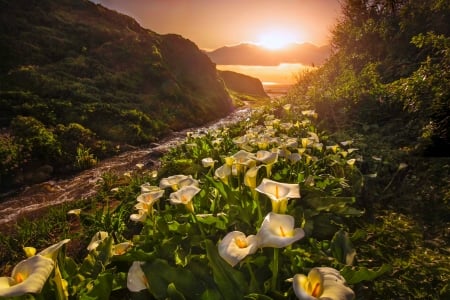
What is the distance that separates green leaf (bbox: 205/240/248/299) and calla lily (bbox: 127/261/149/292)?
2.18 feet

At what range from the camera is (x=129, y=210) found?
7078 mm

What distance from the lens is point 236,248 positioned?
2.66m

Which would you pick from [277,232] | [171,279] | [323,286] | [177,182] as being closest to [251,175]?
[177,182]

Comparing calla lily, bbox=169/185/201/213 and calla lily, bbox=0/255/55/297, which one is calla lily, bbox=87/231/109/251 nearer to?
calla lily, bbox=169/185/201/213

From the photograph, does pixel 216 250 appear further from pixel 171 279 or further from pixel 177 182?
pixel 177 182

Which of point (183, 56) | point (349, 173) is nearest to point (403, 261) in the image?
point (349, 173)

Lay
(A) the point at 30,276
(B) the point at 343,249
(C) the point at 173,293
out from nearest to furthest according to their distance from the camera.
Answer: (A) the point at 30,276 → (C) the point at 173,293 → (B) the point at 343,249

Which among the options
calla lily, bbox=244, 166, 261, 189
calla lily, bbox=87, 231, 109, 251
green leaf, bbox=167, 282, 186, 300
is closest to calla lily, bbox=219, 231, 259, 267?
green leaf, bbox=167, 282, 186, 300

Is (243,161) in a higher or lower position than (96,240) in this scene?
higher

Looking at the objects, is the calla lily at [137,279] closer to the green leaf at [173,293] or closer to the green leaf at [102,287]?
the green leaf at [102,287]

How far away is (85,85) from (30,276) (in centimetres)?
2192

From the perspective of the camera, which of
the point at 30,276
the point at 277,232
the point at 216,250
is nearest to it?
the point at 30,276

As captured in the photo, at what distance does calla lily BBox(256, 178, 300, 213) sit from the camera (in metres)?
3.00

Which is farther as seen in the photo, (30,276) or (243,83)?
(243,83)
